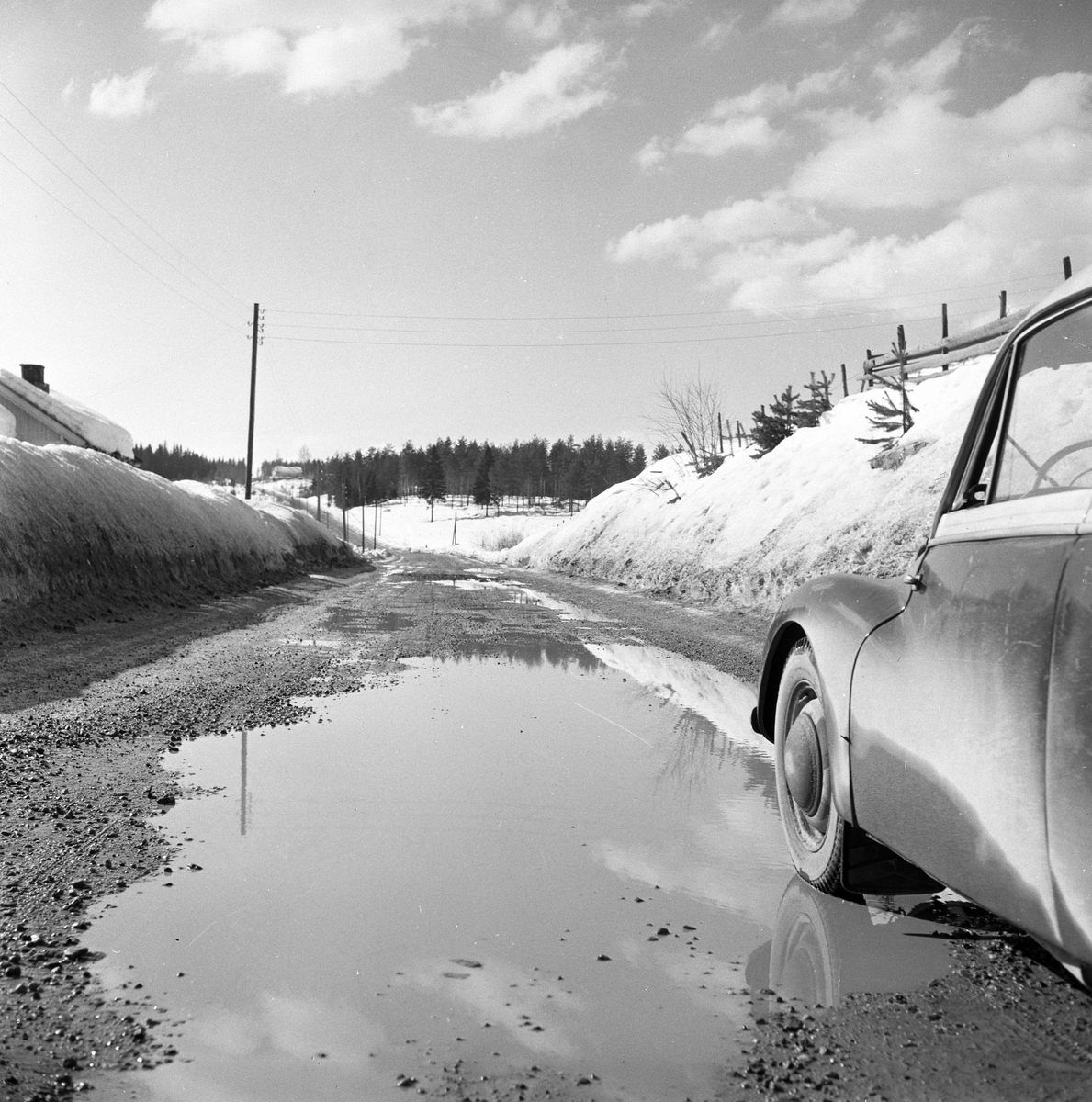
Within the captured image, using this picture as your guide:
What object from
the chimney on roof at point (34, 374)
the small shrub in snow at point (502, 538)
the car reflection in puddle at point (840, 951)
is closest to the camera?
the car reflection in puddle at point (840, 951)

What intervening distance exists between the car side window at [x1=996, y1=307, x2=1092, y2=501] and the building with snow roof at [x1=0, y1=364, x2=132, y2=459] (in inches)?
1565

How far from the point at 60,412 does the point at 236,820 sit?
40.2m

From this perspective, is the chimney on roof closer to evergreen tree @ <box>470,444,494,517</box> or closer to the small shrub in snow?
the small shrub in snow

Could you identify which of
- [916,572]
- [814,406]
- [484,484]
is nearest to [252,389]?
[814,406]

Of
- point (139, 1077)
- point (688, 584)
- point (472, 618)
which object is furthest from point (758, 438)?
point (139, 1077)

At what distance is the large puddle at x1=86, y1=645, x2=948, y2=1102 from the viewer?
2492mm

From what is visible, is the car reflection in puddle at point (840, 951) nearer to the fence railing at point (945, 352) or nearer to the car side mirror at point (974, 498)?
the car side mirror at point (974, 498)

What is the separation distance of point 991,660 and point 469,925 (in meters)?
1.97

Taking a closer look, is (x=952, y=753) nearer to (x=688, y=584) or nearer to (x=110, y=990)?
(x=110, y=990)

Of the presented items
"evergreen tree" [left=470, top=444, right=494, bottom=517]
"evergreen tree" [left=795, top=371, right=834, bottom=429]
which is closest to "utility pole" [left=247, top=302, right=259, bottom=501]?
"evergreen tree" [left=795, top=371, right=834, bottom=429]

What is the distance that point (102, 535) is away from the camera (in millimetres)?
17125

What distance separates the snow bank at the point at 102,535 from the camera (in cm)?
1423

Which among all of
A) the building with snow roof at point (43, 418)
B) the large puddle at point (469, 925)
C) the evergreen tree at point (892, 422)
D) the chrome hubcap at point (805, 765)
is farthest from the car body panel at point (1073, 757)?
the building with snow roof at point (43, 418)

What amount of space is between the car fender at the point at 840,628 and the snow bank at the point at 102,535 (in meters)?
11.7
